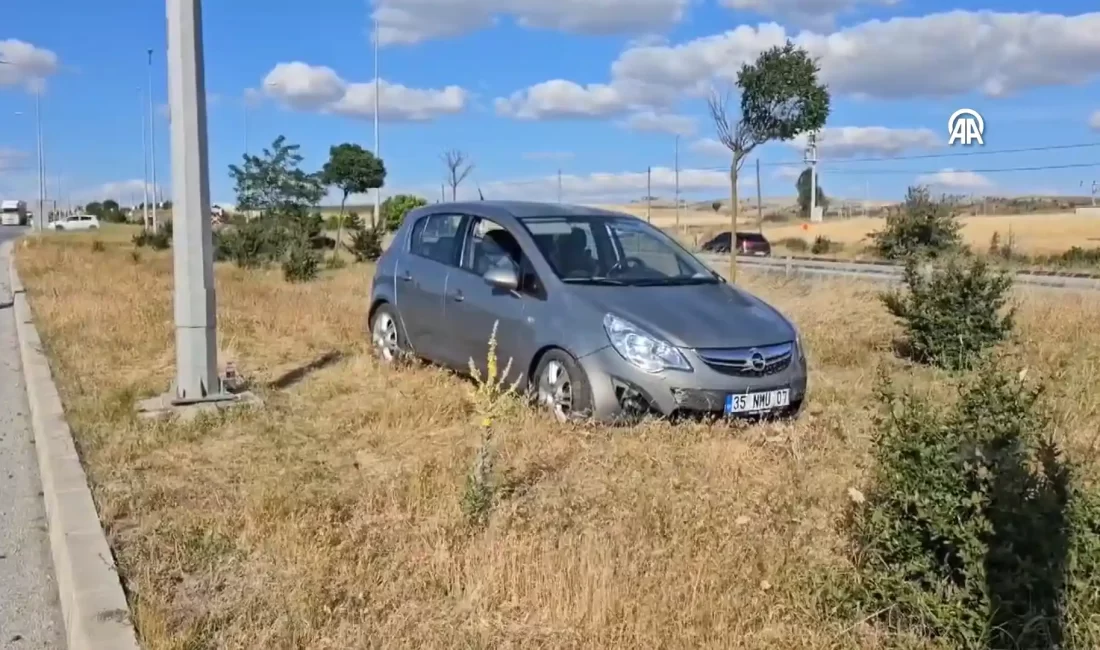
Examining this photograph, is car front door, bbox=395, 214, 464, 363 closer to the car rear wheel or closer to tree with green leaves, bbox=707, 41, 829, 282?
the car rear wheel

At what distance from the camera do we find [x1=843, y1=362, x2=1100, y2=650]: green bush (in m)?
3.05

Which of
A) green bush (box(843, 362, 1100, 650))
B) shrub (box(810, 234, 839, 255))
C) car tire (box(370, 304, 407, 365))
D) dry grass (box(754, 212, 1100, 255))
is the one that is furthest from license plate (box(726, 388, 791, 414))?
shrub (box(810, 234, 839, 255))

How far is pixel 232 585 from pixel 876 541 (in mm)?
2252

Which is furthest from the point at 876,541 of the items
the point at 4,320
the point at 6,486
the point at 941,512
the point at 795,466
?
the point at 4,320

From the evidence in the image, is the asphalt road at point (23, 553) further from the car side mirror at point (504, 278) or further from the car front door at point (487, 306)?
the car side mirror at point (504, 278)

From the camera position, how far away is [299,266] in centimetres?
2062

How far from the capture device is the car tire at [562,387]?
6.19m

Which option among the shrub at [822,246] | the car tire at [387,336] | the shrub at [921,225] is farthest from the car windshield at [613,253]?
the shrub at [822,246]

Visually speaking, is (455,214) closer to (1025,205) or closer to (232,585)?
(232,585)

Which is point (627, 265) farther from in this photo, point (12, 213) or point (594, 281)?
point (12, 213)

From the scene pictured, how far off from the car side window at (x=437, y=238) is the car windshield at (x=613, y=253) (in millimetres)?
810

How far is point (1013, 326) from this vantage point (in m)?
9.27

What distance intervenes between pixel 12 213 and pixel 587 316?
101 m

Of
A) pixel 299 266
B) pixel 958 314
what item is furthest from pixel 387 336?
pixel 299 266
